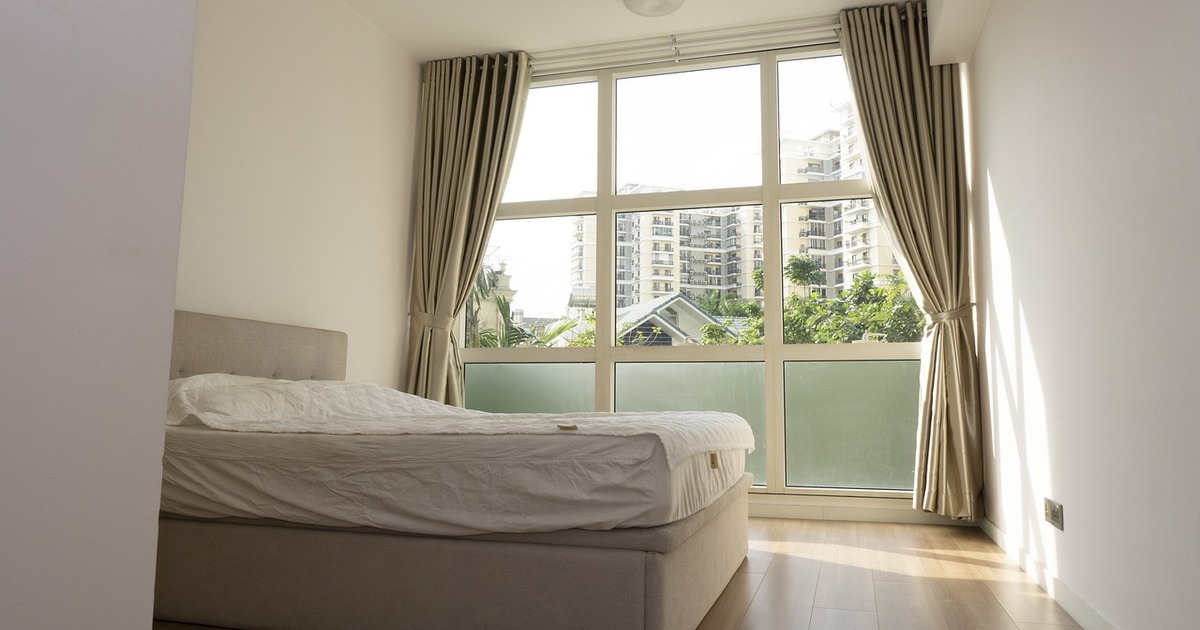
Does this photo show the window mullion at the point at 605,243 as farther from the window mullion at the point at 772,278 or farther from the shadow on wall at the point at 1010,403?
the shadow on wall at the point at 1010,403

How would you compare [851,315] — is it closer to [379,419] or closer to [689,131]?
[689,131]

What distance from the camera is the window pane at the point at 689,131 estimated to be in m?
4.99

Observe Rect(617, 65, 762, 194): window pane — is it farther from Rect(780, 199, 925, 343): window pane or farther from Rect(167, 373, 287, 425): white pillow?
Rect(167, 373, 287, 425): white pillow

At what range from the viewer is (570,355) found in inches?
201

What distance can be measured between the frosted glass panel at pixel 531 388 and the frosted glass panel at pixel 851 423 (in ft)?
4.14

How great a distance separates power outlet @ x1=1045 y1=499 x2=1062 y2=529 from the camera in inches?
105

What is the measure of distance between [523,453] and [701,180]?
129 inches

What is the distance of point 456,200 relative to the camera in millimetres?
5148

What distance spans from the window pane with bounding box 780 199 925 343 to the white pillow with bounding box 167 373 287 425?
2.93 m

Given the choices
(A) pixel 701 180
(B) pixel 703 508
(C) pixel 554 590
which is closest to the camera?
(C) pixel 554 590

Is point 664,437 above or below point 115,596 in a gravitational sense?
above

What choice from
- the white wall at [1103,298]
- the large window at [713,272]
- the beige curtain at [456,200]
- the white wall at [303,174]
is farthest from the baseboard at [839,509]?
the white wall at [303,174]

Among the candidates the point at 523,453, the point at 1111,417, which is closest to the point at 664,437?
the point at 523,453

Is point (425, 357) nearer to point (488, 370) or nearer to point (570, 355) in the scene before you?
point (488, 370)
